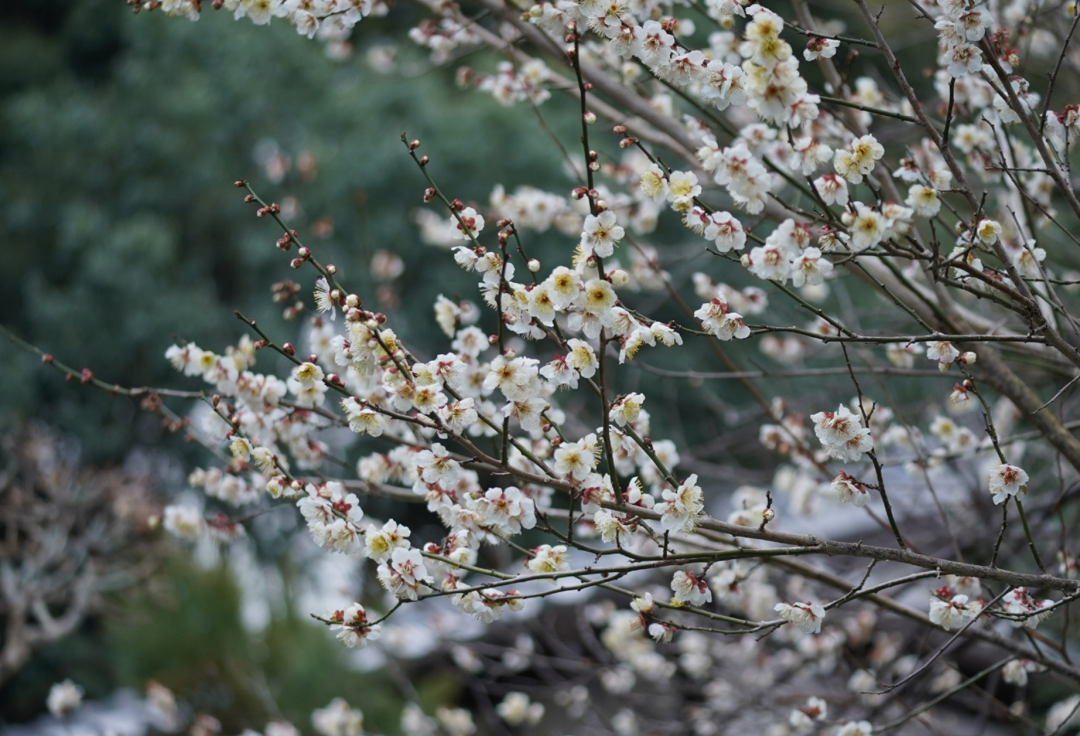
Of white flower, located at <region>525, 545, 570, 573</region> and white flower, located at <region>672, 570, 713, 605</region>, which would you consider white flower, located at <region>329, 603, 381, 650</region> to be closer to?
white flower, located at <region>525, 545, 570, 573</region>

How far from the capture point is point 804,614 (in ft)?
4.07

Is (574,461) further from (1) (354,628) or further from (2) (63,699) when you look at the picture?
(2) (63,699)

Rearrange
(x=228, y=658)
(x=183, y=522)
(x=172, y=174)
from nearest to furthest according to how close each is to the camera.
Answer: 1. (x=183, y=522)
2. (x=228, y=658)
3. (x=172, y=174)

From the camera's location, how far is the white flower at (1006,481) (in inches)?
47.6

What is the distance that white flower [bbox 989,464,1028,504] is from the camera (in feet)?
3.96

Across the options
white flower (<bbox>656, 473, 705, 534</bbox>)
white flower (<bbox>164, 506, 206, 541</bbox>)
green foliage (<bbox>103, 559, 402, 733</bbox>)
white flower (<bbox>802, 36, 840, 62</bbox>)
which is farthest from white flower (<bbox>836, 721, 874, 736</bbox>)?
green foliage (<bbox>103, 559, 402, 733</bbox>)

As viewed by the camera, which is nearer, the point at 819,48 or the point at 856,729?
the point at 819,48

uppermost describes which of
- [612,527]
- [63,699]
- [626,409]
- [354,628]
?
[626,409]

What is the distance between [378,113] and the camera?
6082 millimetres

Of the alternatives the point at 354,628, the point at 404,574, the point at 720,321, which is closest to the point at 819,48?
the point at 720,321

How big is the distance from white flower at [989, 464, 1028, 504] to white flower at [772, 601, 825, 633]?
280mm

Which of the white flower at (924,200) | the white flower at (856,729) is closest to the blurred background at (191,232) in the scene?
the white flower at (856,729)

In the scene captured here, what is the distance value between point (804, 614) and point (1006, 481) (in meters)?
0.32

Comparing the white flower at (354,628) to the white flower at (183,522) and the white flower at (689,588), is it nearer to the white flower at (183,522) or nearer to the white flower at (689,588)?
the white flower at (689,588)
